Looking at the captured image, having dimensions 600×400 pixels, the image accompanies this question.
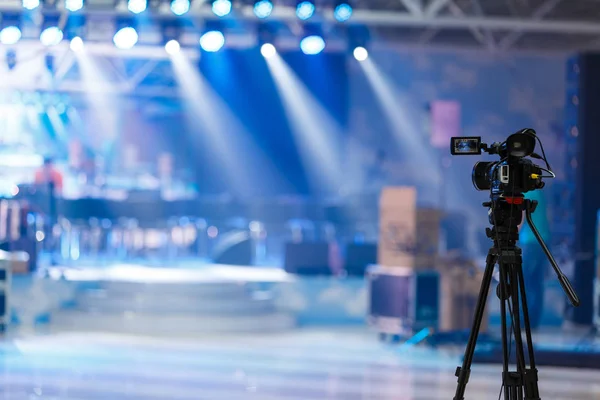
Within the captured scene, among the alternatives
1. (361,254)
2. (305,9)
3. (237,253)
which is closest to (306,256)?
(361,254)

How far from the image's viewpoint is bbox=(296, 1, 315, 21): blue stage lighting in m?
9.84

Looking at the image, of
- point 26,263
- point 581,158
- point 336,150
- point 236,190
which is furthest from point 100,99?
point 581,158

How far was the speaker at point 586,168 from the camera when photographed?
31.2 ft

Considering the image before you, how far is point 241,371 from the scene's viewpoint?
6355 millimetres

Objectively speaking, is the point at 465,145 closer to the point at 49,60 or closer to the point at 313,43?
the point at 313,43

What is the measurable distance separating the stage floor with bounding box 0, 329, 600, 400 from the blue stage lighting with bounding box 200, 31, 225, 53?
3.56m

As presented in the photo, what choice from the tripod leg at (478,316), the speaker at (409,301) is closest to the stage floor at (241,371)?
the speaker at (409,301)

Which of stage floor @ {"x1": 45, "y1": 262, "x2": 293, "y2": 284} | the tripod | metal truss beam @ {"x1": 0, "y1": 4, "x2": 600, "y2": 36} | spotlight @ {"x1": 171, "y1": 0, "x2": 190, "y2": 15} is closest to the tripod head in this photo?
the tripod

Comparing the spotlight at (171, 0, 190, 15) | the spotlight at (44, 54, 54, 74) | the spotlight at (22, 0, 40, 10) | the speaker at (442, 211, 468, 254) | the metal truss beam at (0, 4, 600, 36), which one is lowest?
the speaker at (442, 211, 468, 254)

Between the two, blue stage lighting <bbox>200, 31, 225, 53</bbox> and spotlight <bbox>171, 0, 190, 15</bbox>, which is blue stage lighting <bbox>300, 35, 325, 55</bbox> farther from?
spotlight <bbox>171, 0, 190, 15</bbox>

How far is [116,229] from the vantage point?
42.2 feet

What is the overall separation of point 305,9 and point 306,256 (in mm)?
2718

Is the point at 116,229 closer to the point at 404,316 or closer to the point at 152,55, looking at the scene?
the point at 152,55

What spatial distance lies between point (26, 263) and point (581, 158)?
574 centimetres
